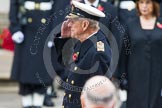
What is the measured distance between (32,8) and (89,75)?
3606 mm

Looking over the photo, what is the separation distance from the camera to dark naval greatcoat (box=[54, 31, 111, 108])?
488 centimetres

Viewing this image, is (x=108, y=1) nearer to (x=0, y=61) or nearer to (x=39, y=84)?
(x=39, y=84)

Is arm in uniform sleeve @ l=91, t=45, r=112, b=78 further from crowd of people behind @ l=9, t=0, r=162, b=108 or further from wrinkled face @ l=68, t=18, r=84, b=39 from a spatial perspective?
wrinkled face @ l=68, t=18, r=84, b=39

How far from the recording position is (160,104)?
7.00 m

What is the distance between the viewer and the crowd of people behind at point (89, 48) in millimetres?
4941

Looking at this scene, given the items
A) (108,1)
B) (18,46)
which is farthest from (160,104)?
(18,46)

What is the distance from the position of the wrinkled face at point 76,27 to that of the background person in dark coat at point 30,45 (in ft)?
11.0

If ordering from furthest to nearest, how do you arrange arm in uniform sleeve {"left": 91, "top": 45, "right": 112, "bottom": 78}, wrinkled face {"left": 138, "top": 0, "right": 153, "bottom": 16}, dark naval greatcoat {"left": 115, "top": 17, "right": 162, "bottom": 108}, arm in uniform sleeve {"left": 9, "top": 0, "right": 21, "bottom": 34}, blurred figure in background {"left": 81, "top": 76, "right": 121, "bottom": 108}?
arm in uniform sleeve {"left": 9, "top": 0, "right": 21, "bottom": 34}, wrinkled face {"left": 138, "top": 0, "right": 153, "bottom": 16}, dark naval greatcoat {"left": 115, "top": 17, "right": 162, "bottom": 108}, arm in uniform sleeve {"left": 91, "top": 45, "right": 112, "bottom": 78}, blurred figure in background {"left": 81, "top": 76, "right": 121, "bottom": 108}

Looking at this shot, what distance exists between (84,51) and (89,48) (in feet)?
0.16

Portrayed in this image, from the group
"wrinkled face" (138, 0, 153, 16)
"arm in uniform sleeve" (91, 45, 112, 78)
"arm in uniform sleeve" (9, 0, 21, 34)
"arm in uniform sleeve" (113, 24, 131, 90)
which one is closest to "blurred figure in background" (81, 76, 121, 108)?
"arm in uniform sleeve" (91, 45, 112, 78)

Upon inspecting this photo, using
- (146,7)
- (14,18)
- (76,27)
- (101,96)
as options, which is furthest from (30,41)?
(101,96)

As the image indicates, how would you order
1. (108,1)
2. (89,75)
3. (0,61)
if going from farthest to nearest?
(0,61), (108,1), (89,75)

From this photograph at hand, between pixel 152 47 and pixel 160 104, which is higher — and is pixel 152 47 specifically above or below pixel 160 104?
above

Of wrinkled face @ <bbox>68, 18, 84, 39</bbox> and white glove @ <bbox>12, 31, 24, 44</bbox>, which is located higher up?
wrinkled face @ <bbox>68, 18, 84, 39</bbox>
